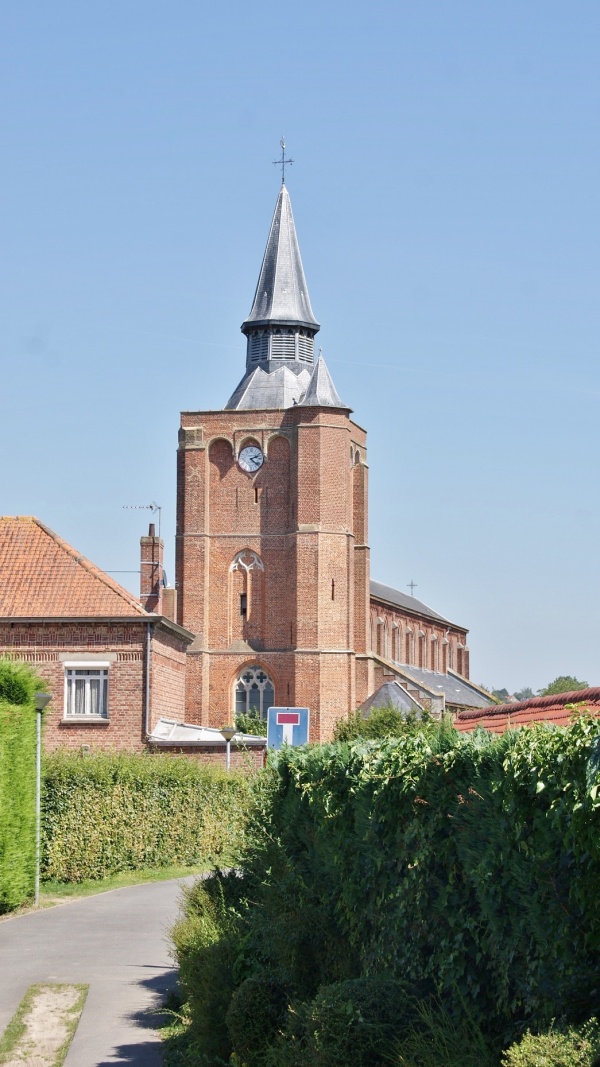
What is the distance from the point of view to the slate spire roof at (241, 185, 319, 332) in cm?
6588

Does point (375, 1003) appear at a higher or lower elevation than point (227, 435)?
lower

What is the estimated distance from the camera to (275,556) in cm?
6003

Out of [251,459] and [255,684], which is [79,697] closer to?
[255,684]

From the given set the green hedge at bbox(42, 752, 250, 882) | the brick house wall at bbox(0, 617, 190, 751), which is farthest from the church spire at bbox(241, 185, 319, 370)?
the green hedge at bbox(42, 752, 250, 882)

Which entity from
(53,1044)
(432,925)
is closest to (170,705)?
(53,1044)

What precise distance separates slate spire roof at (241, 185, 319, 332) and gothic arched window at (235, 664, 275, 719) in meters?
17.9

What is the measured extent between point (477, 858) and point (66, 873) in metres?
19.1

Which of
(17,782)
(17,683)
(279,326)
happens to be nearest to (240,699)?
(279,326)

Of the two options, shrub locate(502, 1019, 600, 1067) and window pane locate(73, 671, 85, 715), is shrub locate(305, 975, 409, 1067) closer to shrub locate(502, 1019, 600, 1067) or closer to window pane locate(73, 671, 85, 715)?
shrub locate(502, 1019, 600, 1067)

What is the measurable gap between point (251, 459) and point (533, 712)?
50353mm

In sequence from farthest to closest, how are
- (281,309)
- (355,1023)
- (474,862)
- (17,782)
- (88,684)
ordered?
(281,309) < (88,684) < (17,782) < (474,862) < (355,1023)

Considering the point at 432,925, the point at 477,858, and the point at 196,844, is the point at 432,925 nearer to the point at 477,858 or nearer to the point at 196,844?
the point at 477,858

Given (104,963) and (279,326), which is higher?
(279,326)

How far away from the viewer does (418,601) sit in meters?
102
